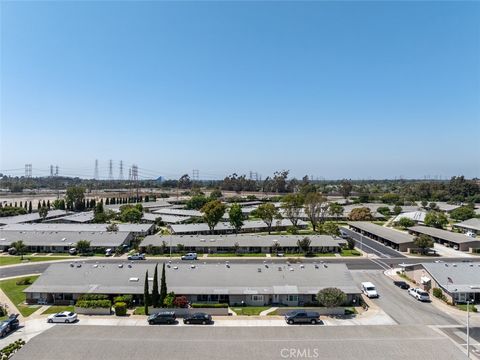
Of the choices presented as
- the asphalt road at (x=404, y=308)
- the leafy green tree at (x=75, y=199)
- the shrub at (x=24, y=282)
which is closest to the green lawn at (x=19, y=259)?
the shrub at (x=24, y=282)

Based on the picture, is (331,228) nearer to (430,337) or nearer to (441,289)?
(441,289)

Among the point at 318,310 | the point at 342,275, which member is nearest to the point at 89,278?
the point at 318,310

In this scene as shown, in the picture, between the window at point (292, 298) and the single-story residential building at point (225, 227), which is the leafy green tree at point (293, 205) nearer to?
the single-story residential building at point (225, 227)

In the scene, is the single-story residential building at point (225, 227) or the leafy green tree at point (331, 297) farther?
the single-story residential building at point (225, 227)

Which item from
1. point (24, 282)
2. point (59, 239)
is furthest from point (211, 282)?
point (59, 239)

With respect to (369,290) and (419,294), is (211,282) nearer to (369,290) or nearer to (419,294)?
(369,290)
